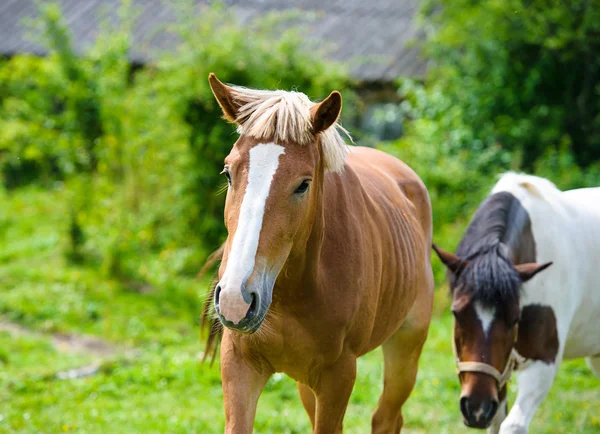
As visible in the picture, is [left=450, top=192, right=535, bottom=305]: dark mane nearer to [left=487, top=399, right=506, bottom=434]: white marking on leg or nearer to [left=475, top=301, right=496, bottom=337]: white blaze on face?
[left=475, top=301, right=496, bottom=337]: white blaze on face

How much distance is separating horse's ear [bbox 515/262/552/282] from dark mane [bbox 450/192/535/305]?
4 centimetres

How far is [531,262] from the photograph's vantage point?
460 centimetres

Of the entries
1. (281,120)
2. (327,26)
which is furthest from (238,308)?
(327,26)

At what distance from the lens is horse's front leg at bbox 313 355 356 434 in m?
3.25

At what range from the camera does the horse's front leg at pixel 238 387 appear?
313 centimetres

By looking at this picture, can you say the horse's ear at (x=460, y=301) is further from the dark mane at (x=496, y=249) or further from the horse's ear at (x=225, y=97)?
the horse's ear at (x=225, y=97)

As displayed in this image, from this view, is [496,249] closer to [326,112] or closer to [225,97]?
[326,112]

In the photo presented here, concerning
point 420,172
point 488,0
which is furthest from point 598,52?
point 420,172

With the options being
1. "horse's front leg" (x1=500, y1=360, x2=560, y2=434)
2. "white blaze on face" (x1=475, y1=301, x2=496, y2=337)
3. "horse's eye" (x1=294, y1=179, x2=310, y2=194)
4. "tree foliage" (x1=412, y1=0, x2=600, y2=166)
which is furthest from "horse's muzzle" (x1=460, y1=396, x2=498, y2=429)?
"tree foliage" (x1=412, y1=0, x2=600, y2=166)

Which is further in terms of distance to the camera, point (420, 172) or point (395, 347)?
point (420, 172)

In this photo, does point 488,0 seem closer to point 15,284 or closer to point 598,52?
point 598,52

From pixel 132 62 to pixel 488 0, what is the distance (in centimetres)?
678

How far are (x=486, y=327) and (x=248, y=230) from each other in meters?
2.03

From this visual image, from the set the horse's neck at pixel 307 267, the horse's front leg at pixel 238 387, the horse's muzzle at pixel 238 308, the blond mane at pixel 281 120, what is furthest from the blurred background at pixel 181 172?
the horse's muzzle at pixel 238 308
